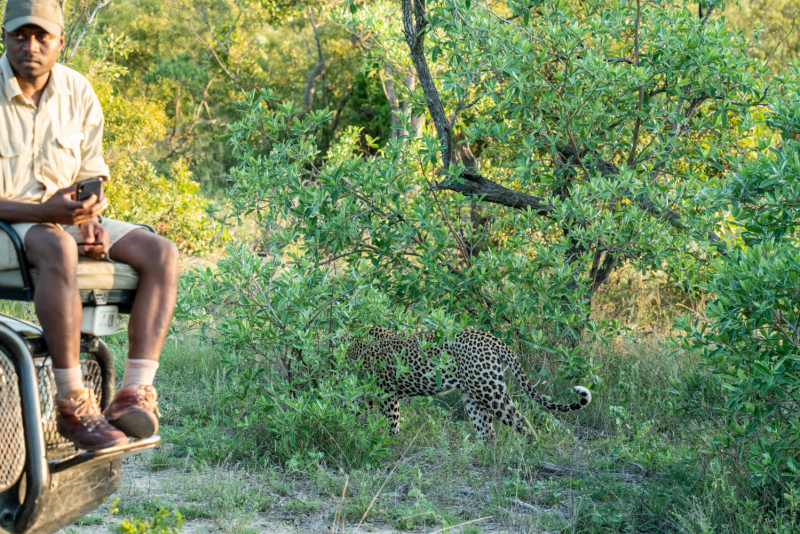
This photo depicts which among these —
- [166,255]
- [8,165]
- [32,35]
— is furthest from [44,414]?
[32,35]

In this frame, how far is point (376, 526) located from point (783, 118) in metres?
2.64

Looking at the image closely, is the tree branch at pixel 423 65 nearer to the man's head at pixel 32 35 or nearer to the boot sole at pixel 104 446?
the man's head at pixel 32 35

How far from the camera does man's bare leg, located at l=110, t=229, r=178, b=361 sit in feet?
9.05

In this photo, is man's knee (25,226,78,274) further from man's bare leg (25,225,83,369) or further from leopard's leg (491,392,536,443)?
leopard's leg (491,392,536,443)

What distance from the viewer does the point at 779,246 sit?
11.2 ft

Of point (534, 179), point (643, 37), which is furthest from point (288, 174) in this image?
point (643, 37)

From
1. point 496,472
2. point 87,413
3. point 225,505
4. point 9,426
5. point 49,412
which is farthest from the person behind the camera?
point 496,472

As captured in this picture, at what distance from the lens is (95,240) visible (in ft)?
9.15

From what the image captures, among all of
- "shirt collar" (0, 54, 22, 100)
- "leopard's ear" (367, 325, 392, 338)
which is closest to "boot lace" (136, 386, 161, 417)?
"shirt collar" (0, 54, 22, 100)

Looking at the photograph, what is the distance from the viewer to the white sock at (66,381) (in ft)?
8.37

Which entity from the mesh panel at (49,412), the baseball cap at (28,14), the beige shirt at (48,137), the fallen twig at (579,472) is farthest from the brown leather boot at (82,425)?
the fallen twig at (579,472)

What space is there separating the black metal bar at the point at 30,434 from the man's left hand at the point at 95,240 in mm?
420

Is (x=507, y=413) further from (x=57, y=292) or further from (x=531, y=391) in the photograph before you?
(x=57, y=292)

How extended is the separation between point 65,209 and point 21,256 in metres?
0.21
